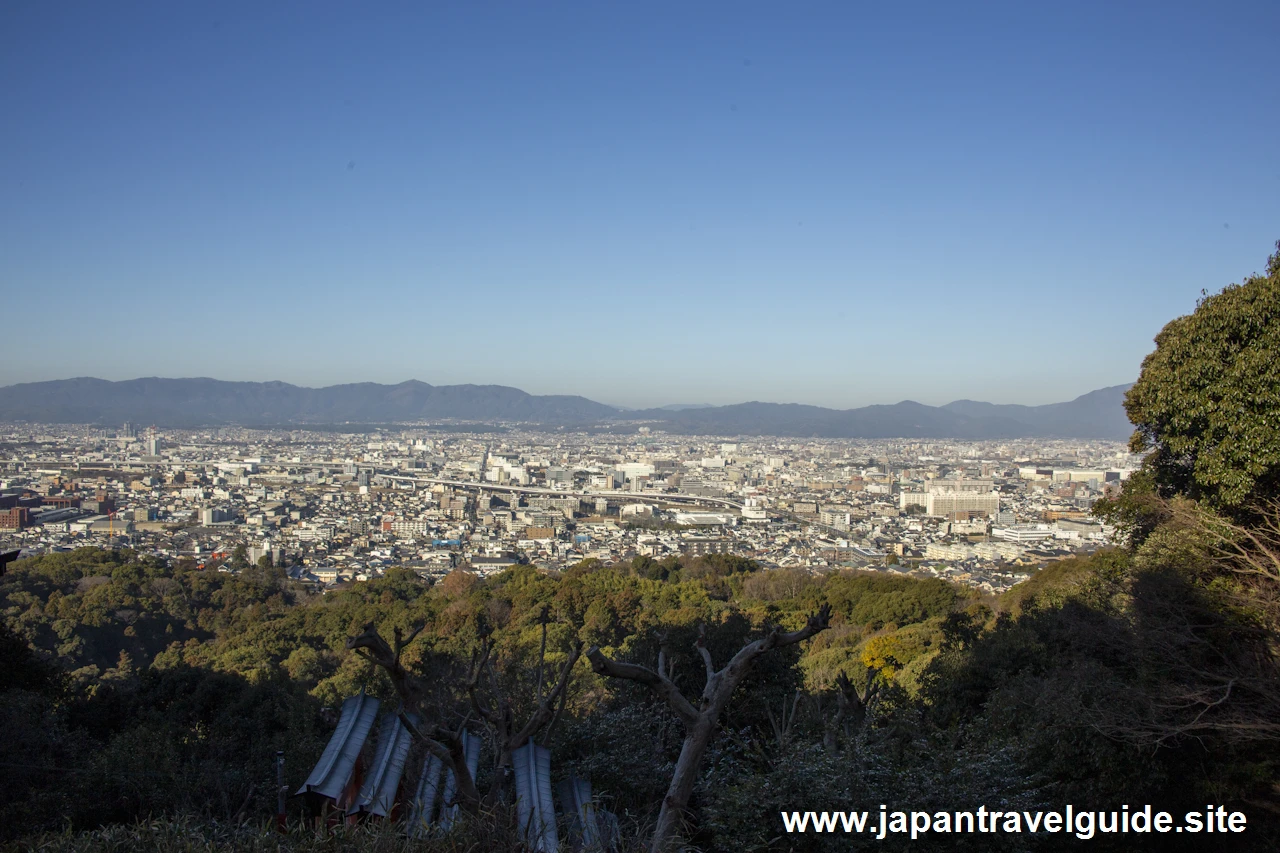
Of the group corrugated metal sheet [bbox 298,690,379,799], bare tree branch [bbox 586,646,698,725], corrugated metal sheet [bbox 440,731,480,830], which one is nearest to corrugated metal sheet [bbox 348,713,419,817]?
corrugated metal sheet [bbox 298,690,379,799]

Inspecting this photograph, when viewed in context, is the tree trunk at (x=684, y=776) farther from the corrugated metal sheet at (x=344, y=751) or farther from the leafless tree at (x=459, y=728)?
the corrugated metal sheet at (x=344, y=751)

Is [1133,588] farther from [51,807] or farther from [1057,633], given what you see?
[51,807]

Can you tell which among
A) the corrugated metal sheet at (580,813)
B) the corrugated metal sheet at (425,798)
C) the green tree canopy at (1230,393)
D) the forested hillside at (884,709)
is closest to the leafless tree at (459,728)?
the forested hillside at (884,709)

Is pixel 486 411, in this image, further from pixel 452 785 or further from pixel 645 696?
pixel 452 785

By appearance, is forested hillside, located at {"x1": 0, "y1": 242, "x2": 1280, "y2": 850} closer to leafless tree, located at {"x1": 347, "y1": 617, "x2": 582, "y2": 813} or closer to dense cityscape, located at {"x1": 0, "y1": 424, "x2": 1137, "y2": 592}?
leafless tree, located at {"x1": 347, "y1": 617, "x2": 582, "y2": 813}

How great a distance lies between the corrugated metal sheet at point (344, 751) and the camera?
3.32 m

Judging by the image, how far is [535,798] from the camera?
3.31 metres

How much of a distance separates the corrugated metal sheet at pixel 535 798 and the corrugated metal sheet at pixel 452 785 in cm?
21

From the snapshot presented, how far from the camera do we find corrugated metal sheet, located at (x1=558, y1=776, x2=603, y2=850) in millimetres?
3117

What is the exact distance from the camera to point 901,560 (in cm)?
2448

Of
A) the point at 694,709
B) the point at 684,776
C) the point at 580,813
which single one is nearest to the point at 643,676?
the point at 694,709

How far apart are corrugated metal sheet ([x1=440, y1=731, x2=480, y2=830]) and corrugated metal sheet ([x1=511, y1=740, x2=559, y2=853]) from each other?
0.69 ft

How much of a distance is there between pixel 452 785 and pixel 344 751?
0.66 metres

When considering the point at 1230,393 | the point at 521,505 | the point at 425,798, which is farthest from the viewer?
the point at 521,505
